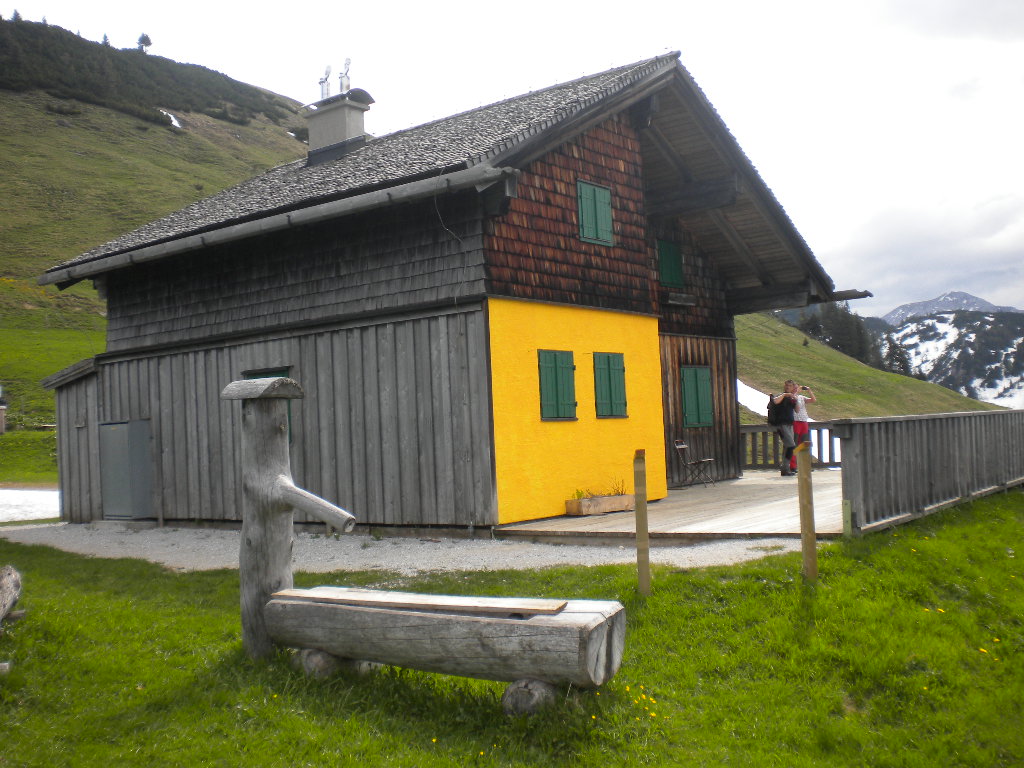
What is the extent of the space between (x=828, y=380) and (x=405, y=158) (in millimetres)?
46170

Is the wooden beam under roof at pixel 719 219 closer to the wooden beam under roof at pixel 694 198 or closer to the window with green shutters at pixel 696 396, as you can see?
the wooden beam under roof at pixel 694 198

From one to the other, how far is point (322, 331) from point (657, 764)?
9.10 metres

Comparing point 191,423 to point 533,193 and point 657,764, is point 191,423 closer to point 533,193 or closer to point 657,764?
point 533,193

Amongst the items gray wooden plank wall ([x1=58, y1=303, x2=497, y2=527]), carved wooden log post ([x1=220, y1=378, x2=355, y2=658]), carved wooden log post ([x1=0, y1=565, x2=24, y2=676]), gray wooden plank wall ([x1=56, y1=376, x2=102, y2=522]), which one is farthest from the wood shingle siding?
gray wooden plank wall ([x1=56, y1=376, x2=102, y2=522])

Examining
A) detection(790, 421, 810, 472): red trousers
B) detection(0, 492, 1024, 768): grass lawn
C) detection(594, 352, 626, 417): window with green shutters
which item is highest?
detection(594, 352, 626, 417): window with green shutters

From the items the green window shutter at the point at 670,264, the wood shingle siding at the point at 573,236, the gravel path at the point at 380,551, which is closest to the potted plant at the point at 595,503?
the gravel path at the point at 380,551

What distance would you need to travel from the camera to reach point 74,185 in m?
60.0

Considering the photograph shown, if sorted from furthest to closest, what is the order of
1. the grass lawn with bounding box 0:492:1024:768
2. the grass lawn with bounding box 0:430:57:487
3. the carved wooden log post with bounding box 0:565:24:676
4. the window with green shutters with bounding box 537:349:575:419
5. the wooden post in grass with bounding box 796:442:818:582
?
the grass lawn with bounding box 0:430:57:487, the window with green shutters with bounding box 537:349:575:419, the wooden post in grass with bounding box 796:442:818:582, the carved wooden log post with bounding box 0:565:24:676, the grass lawn with bounding box 0:492:1024:768

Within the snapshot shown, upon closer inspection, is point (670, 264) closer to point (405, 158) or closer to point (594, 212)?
point (594, 212)

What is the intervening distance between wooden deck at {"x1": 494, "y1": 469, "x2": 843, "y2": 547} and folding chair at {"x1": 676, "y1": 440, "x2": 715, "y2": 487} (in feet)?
4.84

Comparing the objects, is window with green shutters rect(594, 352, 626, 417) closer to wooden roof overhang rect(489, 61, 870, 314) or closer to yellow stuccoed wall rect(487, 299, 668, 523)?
yellow stuccoed wall rect(487, 299, 668, 523)

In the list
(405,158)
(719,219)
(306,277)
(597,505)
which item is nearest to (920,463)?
(597,505)

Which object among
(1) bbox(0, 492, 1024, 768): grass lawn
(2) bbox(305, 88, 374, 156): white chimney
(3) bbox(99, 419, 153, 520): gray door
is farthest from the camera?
(2) bbox(305, 88, 374, 156): white chimney

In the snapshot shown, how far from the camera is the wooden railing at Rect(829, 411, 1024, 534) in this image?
27.8 ft
